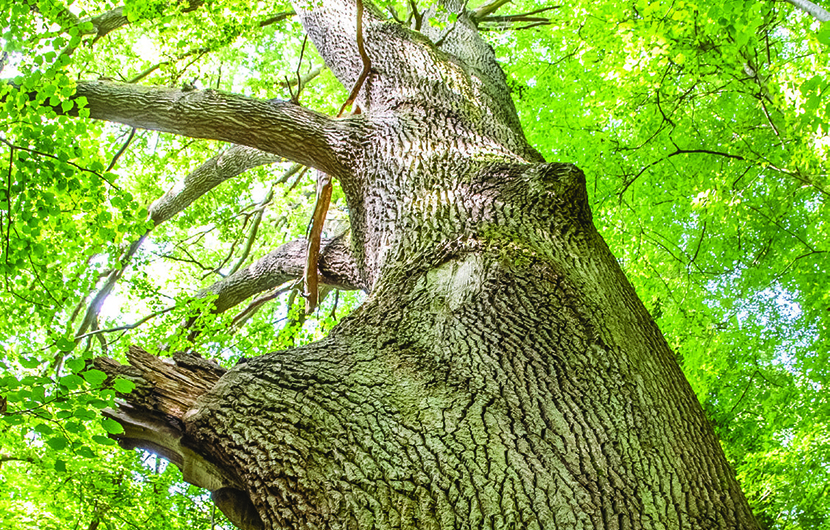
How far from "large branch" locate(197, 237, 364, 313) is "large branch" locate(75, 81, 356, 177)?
107 centimetres

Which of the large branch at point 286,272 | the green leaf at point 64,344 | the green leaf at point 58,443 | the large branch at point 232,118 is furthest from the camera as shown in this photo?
the large branch at point 286,272

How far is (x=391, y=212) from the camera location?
2980 mm

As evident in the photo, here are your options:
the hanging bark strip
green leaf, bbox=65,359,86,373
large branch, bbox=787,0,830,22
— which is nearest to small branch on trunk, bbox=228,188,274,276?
the hanging bark strip

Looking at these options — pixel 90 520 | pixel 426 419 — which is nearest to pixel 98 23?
pixel 90 520

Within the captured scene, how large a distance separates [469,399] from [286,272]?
4.10m

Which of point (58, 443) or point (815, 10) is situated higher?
point (815, 10)

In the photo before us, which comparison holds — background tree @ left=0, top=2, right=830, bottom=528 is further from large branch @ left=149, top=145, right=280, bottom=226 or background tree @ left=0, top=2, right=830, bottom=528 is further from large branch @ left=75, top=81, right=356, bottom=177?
large branch @ left=75, top=81, right=356, bottom=177

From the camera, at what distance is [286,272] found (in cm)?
560

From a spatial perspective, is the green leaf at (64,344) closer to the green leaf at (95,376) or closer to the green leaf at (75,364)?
the green leaf at (75,364)

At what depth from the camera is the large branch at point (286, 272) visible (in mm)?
4480

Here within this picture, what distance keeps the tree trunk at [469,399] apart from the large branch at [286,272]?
155 cm

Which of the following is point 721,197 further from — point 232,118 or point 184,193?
point 184,193

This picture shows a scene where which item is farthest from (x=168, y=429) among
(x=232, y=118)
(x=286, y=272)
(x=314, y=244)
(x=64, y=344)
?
(x=286, y=272)

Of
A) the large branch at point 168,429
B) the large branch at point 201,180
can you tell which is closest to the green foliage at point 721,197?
the large branch at point 201,180
